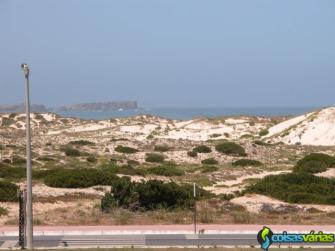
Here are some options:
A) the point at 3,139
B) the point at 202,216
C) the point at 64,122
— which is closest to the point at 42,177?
the point at 202,216

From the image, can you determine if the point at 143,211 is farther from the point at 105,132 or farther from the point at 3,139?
the point at 105,132

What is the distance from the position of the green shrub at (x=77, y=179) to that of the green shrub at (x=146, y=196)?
6812 mm

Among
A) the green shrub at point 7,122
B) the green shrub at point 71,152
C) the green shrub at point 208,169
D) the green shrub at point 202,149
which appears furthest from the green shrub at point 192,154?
the green shrub at point 7,122

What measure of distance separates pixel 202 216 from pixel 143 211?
3.23 metres

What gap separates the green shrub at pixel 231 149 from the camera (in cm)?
6206

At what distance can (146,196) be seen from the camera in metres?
29.7

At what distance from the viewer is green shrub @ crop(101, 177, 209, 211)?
2905 cm

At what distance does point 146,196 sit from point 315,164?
919 inches

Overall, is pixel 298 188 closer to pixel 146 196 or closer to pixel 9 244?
pixel 146 196

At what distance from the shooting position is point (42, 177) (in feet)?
129

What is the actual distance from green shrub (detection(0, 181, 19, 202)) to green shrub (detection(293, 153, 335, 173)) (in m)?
23.0
